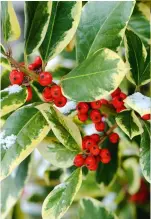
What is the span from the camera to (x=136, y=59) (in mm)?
712

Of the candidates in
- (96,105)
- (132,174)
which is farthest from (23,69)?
(132,174)

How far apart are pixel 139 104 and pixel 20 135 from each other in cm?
18

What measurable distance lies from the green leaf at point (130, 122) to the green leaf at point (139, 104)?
0.17ft

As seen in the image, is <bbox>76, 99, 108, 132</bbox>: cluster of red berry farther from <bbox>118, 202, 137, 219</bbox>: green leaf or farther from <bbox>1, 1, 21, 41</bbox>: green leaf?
<bbox>118, 202, 137, 219</bbox>: green leaf

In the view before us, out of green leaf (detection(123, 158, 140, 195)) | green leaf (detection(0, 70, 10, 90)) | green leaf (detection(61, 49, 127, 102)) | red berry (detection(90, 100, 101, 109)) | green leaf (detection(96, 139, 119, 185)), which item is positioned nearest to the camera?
green leaf (detection(61, 49, 127, 102))

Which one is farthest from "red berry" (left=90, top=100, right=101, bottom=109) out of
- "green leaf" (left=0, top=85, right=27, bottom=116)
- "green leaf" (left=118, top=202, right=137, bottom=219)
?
"green leaf" (left=118, top=202, right=137, bottom=219)

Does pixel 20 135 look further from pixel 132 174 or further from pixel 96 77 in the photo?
pixel 132 174

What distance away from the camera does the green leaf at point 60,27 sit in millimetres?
652

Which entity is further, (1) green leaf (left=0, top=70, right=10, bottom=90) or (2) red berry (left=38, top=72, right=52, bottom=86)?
(1) green leaf (left=0, top=70, right=10, bottom=90)

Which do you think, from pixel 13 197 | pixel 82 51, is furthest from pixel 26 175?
pixel 82 51

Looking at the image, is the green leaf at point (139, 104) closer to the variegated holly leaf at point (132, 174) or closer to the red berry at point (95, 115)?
the red berry at point (95, 115)

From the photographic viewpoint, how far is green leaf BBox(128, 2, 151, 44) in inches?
32.9

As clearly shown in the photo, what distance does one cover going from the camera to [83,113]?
27.5 inches

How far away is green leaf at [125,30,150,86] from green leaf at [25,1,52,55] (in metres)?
0.13
